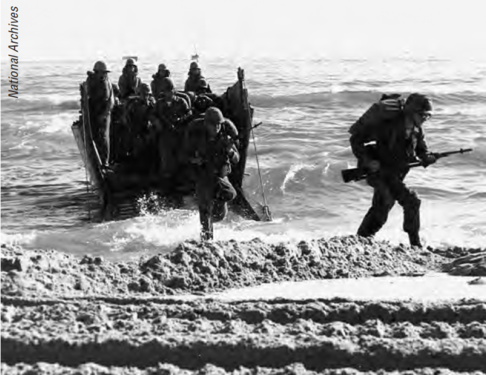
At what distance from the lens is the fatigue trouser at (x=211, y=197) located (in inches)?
394

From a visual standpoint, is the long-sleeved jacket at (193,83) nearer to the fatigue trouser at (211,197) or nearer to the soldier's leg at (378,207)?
the fatigue trouser at (211,197)

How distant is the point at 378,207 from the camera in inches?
383

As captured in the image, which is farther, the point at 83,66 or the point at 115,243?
the point at 83,66

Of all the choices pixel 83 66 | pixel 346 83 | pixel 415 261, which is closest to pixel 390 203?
pixel 415 261

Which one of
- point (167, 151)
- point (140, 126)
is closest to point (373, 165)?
point (167, 151)

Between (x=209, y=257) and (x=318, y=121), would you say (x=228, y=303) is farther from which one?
(x=318, y=121)

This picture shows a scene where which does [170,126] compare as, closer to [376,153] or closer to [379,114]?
[376,153]

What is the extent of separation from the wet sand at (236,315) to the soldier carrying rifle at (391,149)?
63.2 inches

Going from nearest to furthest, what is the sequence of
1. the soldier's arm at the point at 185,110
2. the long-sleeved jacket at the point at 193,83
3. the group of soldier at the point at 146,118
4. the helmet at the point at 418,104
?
the helmet at the point at 418,104
the soldier's arm at the point at 185,110
the group of soldier at the point at 146,118
the long-sleeved jacket at the point at 193,83

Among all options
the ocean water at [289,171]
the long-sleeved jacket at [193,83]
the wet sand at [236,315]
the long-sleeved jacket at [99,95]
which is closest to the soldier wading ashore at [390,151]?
the wet sand at [236,315]

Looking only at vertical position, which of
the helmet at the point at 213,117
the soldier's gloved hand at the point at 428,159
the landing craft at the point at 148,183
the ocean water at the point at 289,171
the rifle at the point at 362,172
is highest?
the helmet at the point at 213,117

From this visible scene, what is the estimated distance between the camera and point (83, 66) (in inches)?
2050

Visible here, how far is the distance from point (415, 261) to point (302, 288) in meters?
2.08

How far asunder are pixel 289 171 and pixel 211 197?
29.5 ft
